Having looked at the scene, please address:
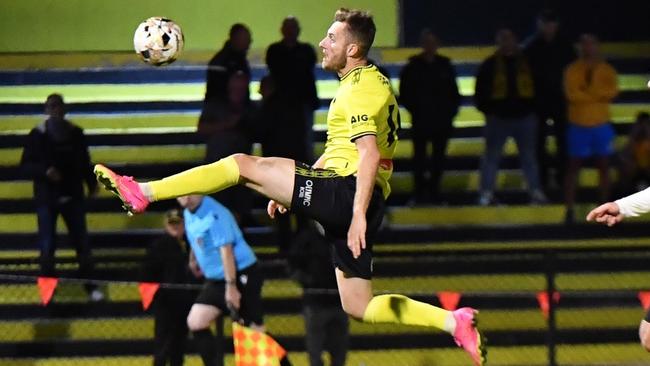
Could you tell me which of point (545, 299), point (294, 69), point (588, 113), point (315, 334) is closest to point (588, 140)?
point (588, 113)

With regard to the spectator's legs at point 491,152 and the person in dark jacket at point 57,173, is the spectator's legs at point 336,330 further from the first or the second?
the spectator's legs at point 491,152

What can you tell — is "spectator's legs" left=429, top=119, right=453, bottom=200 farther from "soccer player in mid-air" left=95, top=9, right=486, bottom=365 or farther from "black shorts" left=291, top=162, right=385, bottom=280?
"black shorts" left=291, top=162, right=385, bottom=280

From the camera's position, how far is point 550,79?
46.7ft

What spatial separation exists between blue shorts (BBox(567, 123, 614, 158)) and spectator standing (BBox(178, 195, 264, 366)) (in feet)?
13.1

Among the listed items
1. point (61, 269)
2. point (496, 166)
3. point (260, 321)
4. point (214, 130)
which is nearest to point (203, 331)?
point (260, 321)

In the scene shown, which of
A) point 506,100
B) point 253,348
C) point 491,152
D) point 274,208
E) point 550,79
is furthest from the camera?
point 550,79

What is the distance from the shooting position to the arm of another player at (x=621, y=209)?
291 inches

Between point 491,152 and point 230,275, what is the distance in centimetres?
365

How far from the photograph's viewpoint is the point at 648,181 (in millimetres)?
14289

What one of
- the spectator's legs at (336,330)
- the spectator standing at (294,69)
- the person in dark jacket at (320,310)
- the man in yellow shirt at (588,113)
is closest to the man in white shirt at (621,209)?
the person in dark jacket at (320,310)

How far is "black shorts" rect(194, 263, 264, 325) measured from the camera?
11.4 meters

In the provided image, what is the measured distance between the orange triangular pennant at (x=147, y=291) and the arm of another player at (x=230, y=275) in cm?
59

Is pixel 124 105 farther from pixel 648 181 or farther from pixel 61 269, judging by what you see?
pixel 648 181

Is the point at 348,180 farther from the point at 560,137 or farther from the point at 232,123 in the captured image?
the point at 560,137
